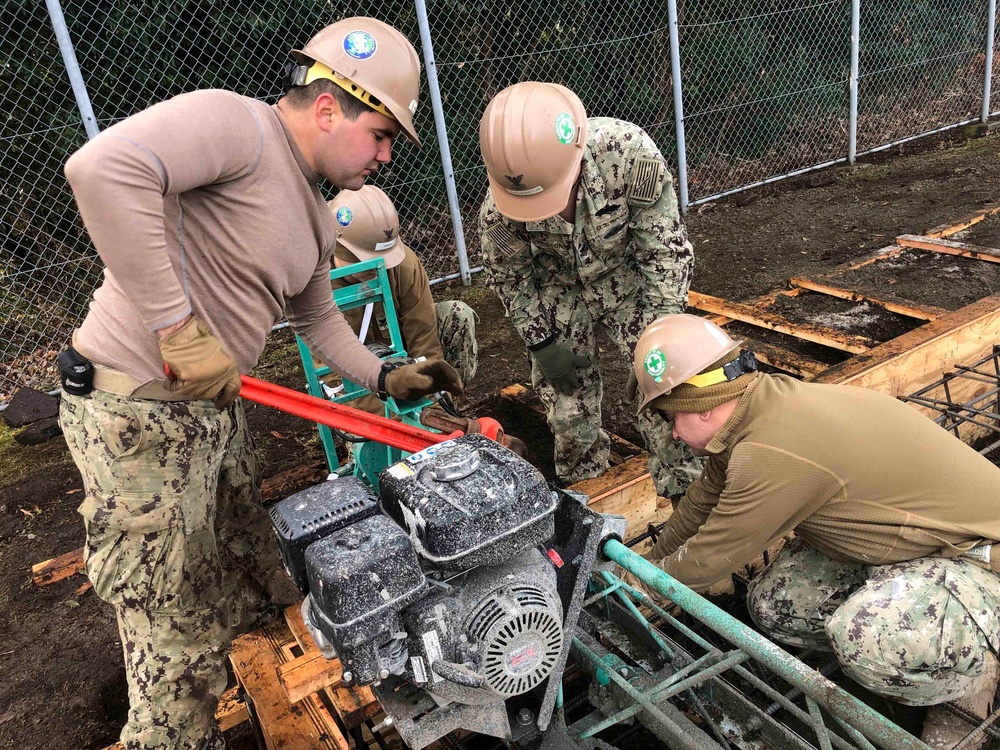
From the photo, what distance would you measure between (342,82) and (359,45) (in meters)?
0.10

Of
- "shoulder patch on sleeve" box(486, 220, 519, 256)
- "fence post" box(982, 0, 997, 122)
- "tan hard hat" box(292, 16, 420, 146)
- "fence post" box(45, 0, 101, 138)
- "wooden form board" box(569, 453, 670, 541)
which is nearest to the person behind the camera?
"tan hard hat" box(292, 16, 420, 146)

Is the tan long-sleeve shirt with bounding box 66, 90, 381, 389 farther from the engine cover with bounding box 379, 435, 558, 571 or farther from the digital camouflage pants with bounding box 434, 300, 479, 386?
the digital camouflage pants with bounding box 434, 300, 479, 386

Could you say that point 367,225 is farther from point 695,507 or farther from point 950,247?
point 950,247

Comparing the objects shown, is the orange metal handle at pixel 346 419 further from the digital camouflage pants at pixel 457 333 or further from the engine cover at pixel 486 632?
the digital camouflage pants at pixel 457 333

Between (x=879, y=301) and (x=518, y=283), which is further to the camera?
(x=879, y=301)

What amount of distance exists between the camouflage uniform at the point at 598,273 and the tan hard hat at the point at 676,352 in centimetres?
105

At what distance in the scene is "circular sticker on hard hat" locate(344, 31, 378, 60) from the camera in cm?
196

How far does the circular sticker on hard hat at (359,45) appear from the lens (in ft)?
6.43

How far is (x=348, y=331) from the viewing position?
108 inches

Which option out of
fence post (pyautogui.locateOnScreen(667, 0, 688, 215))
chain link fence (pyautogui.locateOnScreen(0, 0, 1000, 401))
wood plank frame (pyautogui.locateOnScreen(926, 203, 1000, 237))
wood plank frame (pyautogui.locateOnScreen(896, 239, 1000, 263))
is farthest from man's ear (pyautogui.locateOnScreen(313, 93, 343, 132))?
fence post (pyautogui.locateOnScreen(667, 0, 688, 215))

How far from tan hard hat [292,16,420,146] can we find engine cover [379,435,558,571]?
894 millimetres

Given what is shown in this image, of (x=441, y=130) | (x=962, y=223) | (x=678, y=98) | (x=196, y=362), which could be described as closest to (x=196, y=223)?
(x=196, y=362)

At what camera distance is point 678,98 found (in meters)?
7.54

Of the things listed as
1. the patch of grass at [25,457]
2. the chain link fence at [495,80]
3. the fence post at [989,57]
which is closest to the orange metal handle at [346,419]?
the patch of grass at [25,457]
